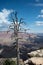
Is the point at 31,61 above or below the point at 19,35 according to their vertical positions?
below

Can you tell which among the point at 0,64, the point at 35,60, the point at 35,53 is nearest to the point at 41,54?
the point at 35,53

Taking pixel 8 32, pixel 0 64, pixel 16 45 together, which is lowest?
pixel 0 64

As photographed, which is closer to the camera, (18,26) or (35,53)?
(18,26)

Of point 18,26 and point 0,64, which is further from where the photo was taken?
point 0,64

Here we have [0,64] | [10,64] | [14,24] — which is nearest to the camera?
[14,24]

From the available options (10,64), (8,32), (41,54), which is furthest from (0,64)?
(8,32)

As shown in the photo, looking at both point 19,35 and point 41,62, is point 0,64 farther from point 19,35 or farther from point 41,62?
point 19,35

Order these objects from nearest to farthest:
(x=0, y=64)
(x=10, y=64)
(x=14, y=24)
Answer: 1. (x=14, y=24)
2. (x=10, y=64)
3. (x=0, y=64)

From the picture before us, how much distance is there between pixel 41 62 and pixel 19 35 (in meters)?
10.5

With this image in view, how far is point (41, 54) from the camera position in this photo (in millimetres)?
51750

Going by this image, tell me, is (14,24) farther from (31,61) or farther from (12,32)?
(31,61)

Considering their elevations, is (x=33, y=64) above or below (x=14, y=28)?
below

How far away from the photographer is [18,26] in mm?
37969

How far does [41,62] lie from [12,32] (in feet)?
39.2
